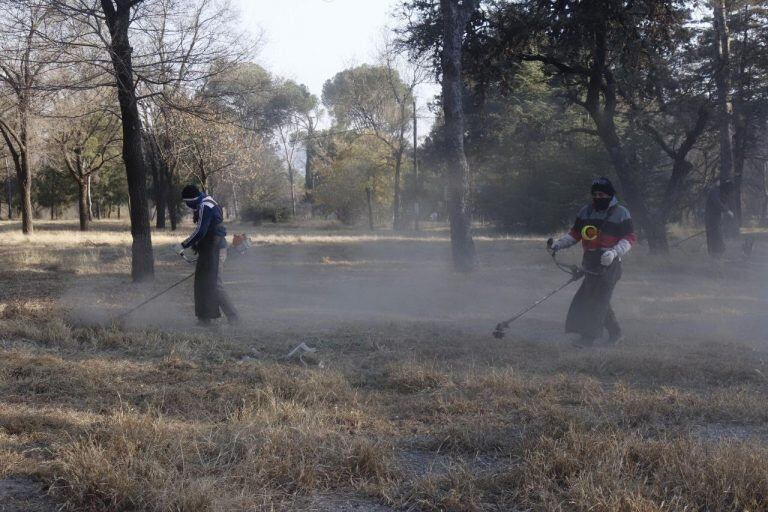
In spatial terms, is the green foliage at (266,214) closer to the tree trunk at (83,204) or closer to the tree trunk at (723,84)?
the tree trunk at (83,204)

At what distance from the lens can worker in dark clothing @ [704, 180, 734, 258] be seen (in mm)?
17609

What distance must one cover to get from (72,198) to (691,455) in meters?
60.9

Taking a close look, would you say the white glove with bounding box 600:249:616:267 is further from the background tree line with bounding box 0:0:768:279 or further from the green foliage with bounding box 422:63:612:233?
the green foliage with bounding box 422:63:612:233

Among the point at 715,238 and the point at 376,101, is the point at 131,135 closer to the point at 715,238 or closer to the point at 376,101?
the point at 715,238

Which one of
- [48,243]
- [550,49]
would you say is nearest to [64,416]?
[550,49]

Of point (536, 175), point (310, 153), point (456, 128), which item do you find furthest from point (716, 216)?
point (310, 153)

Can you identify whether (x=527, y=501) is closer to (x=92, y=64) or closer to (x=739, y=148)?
(x=92, y=64)

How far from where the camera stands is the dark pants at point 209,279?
908 centimetres

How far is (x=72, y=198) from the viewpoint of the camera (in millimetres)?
58219

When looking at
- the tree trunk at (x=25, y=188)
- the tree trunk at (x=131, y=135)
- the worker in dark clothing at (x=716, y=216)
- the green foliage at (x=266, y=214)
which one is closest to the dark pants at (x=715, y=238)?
the worker in dark clothing at (x=716, y=216)

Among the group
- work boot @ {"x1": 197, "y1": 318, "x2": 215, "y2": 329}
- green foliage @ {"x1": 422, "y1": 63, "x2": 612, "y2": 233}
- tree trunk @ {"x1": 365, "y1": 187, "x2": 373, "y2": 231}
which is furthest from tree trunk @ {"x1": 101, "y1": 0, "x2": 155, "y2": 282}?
tree trunk @ {"x1": 365, "y1": 187, "x2": 373, "y2": 231}

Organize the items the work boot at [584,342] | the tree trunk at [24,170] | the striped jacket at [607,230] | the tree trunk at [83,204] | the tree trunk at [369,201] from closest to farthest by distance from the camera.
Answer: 1. the striped jacket at [607,230]
2. the work boot at [584,342]
3. the tree trunk at [24,170]
4. the tree trunk at [83,204]
5. the tree trunk at [369,201]

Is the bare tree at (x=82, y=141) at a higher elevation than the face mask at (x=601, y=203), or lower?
higher

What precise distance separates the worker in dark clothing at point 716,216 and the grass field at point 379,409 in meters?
6.16
